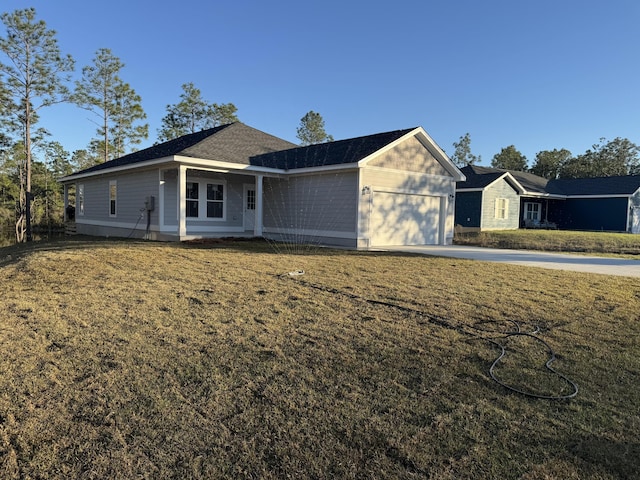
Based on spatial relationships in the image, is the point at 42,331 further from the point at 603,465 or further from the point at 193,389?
the point at 603,465

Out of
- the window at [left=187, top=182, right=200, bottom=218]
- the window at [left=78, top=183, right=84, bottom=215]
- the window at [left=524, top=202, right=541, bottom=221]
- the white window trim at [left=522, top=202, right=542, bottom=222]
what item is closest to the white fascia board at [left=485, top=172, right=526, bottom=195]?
the white window trim at [left=522, top=202, right=542, bottom=222]

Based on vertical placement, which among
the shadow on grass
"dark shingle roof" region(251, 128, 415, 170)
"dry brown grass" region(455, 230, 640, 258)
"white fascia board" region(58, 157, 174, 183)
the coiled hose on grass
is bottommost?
the shadow on grass

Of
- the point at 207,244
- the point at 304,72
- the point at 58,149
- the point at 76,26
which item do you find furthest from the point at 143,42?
the point at 58,149

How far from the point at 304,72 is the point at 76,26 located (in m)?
12.2

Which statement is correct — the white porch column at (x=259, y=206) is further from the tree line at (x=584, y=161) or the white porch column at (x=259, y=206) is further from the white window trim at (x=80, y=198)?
the tree line at (x=584, y=161)

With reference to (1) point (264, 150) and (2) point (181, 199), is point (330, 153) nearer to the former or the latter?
(1) point (264, 150)

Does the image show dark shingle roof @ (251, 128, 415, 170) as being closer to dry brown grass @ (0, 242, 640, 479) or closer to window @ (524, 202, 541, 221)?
dry brown grass @ (0, 242, 640, 479)

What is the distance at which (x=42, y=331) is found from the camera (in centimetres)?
471

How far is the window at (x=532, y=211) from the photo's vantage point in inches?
1129

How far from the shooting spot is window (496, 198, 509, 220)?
24.6 m

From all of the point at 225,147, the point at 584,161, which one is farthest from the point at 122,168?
the point at 584,161

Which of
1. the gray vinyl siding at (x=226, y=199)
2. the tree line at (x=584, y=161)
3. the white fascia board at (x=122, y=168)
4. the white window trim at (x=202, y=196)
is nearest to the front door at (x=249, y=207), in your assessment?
the gray vinyl siding at (x=226, y=199)

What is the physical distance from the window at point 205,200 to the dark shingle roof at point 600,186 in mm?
23073

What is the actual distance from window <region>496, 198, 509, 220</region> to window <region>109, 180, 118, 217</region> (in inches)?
774
